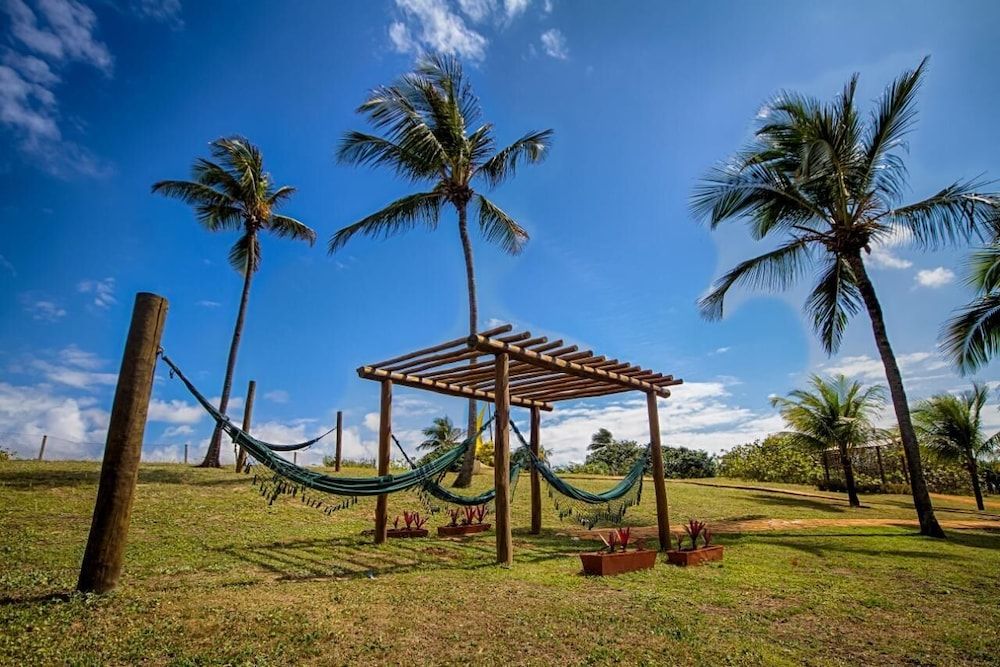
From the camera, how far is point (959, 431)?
16438mm

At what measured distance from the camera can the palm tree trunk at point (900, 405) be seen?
28.2 feet

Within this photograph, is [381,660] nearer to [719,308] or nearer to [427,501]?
[427,501]

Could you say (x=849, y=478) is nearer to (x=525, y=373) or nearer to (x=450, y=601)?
(x=525, y=373)

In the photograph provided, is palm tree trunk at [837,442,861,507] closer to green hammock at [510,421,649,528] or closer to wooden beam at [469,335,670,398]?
wooden beam at [469,335,670,398]

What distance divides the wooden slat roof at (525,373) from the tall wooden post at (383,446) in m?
0.26

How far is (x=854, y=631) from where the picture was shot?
3.51 m

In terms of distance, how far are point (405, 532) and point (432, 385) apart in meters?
2.00

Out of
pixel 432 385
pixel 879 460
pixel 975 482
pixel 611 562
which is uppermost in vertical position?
pixel 432 385

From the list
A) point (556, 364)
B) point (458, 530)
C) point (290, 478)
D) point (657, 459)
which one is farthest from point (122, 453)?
point (657, 459)

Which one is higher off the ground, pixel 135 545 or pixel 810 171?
pixel 810 171

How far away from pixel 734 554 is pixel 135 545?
6.67 m

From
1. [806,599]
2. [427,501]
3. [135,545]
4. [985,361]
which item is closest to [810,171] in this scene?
[985,361]

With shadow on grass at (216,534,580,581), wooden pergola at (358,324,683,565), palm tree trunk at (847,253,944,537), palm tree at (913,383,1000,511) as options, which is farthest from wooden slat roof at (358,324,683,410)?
palm tree at (913,383,1000,511)

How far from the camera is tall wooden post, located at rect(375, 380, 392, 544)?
6.65 metres
